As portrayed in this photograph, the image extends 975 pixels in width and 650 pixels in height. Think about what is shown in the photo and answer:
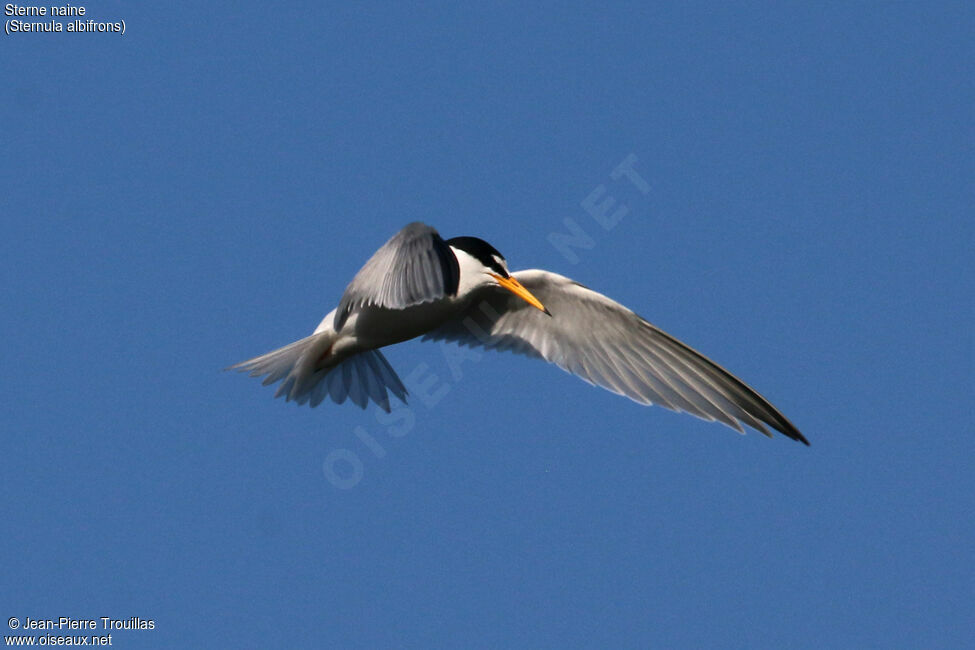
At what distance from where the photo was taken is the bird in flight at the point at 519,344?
493cm

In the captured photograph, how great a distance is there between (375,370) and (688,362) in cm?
178

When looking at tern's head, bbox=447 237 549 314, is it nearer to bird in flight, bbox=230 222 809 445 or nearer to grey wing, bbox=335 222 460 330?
bird in flight, bbox=230 222 809 445

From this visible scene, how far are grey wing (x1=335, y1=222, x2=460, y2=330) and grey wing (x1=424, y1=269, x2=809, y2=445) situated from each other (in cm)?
110

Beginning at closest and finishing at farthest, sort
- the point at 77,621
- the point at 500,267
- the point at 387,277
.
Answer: the point at 387,277 → the point at 77,621 → the point at 500,267

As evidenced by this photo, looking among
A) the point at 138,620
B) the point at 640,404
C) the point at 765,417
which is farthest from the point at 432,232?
the point at 138,620

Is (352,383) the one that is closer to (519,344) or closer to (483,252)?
(519,344)

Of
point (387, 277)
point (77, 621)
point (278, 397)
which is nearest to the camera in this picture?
point (387, 277)

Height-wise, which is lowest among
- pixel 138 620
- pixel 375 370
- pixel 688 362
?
pixel 138 620

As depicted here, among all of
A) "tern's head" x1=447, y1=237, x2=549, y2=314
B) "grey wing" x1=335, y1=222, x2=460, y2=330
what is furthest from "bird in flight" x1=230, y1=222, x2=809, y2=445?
"grey wing" x1=335, y1=222, x2=460, y2=330

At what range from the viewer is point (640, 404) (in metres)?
5.07

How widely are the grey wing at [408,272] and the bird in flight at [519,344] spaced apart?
22 cm

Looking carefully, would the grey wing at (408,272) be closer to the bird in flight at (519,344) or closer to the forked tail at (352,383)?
the bird in flight at (519,344)

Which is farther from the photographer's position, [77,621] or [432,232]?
[77,621]

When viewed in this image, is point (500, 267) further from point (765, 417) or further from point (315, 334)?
point (765, 417)
